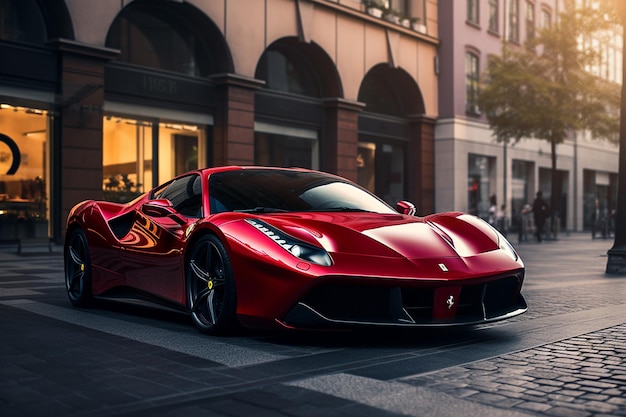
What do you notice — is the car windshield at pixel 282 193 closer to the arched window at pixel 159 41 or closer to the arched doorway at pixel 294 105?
the arched window at pixel 159 41

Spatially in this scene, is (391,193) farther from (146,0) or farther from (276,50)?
(146,0)

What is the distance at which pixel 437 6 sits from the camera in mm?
31766

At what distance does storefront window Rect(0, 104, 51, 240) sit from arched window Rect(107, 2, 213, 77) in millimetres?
2949

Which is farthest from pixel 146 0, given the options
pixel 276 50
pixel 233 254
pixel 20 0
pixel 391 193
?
pixel 233 254

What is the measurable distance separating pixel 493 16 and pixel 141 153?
66.7ft

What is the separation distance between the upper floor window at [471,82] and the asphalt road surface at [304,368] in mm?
26457

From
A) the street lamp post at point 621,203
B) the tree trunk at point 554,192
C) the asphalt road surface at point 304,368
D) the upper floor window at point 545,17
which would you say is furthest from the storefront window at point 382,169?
the asphalt road surface at point 304,368

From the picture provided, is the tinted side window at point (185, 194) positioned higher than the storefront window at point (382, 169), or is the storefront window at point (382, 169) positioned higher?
the storefront window at point (382, 169)

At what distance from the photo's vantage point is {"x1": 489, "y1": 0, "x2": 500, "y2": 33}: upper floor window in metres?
35.1

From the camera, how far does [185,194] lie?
644 centimetres

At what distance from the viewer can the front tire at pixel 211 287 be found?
5332 mm

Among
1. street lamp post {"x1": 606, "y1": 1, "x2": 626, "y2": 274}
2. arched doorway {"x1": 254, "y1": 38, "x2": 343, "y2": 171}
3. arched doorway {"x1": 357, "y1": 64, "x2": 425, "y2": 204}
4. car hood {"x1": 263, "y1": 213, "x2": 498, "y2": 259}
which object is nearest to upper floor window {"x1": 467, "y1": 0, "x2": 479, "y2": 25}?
arched doorway {"x1": 357, "y1": 64, "x2": 425, "y2": 204}

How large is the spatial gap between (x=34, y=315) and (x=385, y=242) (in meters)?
3.09

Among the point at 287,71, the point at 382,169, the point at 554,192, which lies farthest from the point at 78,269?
the point at 554,192
